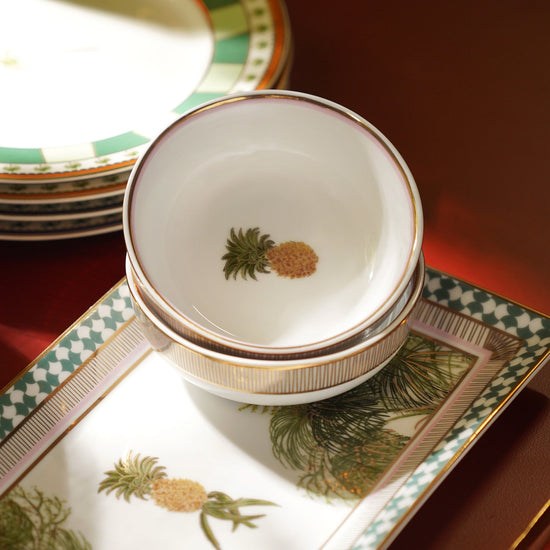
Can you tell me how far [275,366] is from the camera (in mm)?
496

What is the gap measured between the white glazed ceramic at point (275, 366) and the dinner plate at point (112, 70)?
0.66ft

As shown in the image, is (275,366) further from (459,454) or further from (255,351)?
(459,454)

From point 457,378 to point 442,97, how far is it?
0.41m

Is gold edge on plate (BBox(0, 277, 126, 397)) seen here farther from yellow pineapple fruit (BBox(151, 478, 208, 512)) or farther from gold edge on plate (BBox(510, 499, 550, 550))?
gold edge on plate (BBox(510, 499, 550, 550))

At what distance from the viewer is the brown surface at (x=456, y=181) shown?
1.95 ft

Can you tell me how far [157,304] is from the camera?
1.71 ft

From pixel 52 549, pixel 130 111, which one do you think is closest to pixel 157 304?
pixel 52 549

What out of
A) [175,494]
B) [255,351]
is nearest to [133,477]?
[175,494]

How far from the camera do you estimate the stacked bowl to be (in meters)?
0.52

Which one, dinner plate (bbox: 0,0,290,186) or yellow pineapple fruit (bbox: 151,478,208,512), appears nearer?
yellow pineapple fruit (bbox: 151,478,208,512)

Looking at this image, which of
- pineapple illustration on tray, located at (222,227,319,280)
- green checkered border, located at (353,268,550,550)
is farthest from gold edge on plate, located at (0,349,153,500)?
green checkered border, located at (353,268,550,550)

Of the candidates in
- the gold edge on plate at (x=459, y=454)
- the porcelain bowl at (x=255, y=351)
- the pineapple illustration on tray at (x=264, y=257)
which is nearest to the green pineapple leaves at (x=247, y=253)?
the pineapple illustration on tray at (x=264, y=257)

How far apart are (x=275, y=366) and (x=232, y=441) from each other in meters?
0.11

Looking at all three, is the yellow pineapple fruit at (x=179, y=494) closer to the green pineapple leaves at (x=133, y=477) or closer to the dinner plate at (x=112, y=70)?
the green pineapple leaves at (x=133, y=477)
